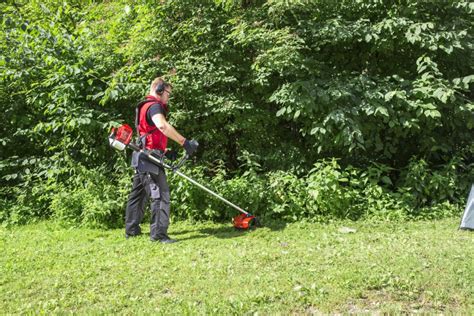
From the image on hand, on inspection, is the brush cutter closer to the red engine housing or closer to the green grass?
the red engine housing

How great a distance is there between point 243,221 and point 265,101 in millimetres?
2119

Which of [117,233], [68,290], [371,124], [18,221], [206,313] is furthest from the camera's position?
[18,221]

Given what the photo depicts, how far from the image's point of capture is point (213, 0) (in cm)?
686

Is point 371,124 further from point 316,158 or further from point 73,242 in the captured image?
point 73,242

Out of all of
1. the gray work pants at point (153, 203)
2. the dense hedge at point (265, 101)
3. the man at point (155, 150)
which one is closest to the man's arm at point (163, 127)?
the man at point (155, 150)

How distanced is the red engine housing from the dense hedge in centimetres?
47

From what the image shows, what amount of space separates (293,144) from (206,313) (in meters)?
4.48

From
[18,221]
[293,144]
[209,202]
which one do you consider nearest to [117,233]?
[209,202]

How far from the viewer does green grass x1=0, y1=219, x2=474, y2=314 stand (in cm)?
355

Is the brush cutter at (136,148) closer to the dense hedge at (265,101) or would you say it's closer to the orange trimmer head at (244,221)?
the orange trimmer head at (244,221)

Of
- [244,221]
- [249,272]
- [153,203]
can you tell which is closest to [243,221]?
[244,221]

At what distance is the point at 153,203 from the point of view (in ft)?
18.5

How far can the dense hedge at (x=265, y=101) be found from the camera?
6449mm

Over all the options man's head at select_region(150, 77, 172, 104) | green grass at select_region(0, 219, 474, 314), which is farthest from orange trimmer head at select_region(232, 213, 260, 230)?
man's head at select_region(150, 77, 172, 104)
